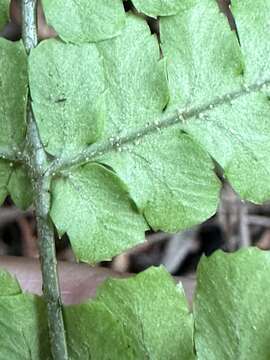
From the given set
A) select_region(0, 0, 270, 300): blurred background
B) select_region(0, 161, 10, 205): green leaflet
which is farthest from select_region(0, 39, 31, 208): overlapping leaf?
select_region(0, 0, 270, 300): blurred background

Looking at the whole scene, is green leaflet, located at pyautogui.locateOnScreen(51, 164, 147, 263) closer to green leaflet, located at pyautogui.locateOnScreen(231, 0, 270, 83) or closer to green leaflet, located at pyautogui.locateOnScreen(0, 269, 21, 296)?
green leaflet, located at pyautogui.locateOnScreen(0, 269, 21, 296)

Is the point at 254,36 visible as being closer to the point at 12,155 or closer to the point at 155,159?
the point at 155,159

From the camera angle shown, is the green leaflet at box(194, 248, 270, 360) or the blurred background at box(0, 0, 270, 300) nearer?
the green leaflet at box(194, 248, 270, 360)

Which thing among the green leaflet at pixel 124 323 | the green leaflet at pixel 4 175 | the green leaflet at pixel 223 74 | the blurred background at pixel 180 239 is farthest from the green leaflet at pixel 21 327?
the blurred background at pixel 180 239

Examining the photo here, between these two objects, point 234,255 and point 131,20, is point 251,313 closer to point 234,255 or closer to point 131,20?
point 234,255

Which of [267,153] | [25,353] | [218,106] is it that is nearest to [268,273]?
[267,153]

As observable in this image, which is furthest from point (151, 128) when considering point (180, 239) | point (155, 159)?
point (180, 239)

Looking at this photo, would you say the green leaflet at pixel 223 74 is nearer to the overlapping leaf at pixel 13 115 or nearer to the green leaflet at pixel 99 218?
the green leaflet at pixel 99 218
